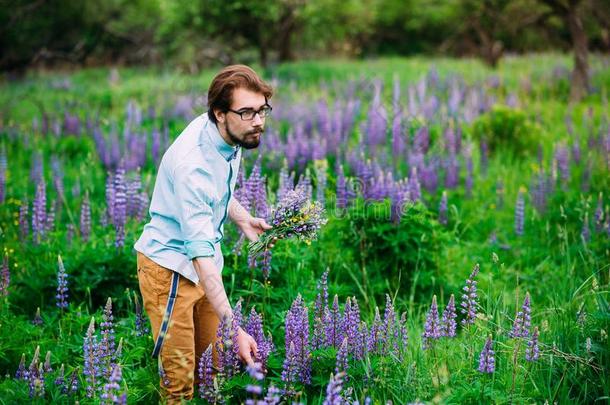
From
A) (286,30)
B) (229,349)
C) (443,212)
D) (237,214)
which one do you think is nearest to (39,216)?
(237,214)

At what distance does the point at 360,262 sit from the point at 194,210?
2.42m

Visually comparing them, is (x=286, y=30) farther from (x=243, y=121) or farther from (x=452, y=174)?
(x=243, y=121)

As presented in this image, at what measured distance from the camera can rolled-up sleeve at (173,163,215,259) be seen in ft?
9.35

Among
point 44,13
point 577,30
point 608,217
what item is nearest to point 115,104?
point 577,30

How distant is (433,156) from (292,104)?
3056 mm

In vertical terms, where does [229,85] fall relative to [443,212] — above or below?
above

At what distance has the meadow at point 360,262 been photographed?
10.2 feet

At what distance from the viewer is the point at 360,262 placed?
199 inches

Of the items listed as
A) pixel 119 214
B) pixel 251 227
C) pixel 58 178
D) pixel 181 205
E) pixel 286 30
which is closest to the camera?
pixel 181 205

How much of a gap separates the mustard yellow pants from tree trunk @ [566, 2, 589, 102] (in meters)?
8.95

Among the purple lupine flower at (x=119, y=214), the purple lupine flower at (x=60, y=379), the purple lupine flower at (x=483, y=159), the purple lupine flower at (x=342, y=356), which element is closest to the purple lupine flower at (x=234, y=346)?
the purple lupine flower at (x=342, y=356)

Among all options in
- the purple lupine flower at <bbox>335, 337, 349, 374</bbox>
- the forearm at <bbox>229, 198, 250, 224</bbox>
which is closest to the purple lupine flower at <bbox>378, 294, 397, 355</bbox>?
the purple lupine flower at <bbox>335, 337, 349, 374</bbox>

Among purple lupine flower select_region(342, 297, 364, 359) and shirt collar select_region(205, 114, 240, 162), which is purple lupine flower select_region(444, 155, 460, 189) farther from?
shirt collar select_region(205, 114, 240, 162)

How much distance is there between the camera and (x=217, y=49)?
16.1 metres
